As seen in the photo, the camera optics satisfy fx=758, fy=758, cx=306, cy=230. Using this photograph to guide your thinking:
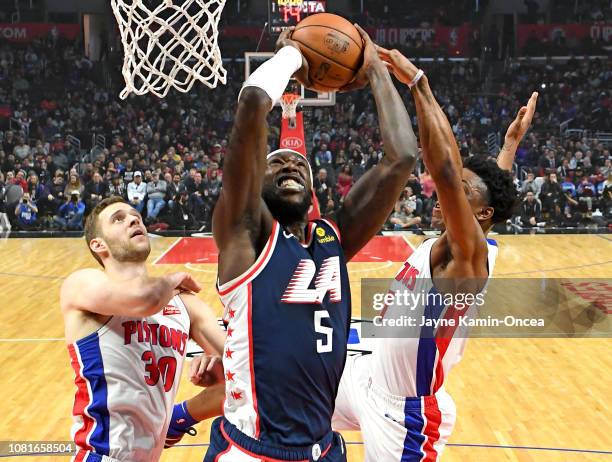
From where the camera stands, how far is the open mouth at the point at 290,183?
2.67m

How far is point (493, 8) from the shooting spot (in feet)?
85.3

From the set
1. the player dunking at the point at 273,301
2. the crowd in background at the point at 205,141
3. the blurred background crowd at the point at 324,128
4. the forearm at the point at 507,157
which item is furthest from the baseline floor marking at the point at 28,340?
the blurred background crowd at the point at 324,128

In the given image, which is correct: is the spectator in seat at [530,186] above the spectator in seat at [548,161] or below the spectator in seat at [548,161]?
below

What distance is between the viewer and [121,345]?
3266mm

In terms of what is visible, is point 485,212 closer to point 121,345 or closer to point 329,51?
point 329,51

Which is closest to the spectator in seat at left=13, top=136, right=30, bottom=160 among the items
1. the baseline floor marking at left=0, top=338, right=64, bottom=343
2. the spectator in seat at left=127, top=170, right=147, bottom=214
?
the spectator in seat at left=127, top=170, right=147, bottom=214

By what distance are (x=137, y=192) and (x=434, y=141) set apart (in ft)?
46.1

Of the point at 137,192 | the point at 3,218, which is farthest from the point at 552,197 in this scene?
the point at 3,218

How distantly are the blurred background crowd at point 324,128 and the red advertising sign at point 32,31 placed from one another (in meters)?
0.27

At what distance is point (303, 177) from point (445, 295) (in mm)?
1166

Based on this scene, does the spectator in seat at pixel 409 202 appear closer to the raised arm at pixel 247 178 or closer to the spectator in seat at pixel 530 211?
the spectator in seat at pixel 530 211

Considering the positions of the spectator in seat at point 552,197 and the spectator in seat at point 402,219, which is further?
the spectator in seat at point 552,197

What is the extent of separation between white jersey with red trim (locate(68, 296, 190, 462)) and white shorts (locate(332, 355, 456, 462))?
99cm

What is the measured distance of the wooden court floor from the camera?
17.3 feet
